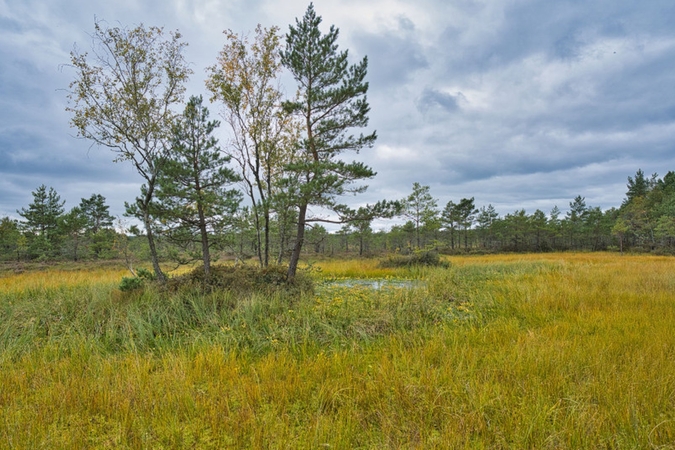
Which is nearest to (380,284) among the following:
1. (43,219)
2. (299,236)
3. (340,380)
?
(299,236)

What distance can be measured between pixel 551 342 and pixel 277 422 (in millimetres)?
4024

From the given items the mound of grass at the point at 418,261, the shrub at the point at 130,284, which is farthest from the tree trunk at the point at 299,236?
the mound of grass at the point at 418,261

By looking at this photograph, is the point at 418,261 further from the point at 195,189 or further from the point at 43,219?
the point at 43,219

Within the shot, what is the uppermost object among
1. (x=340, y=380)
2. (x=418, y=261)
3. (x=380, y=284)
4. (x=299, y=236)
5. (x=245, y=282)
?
(x=299, y=236)

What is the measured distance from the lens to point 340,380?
124 inches

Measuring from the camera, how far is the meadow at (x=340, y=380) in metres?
2.27

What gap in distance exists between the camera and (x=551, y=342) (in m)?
3.94

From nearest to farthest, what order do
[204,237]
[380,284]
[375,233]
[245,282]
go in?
[245,282]
[204,237]
[380,284]
[375,233]

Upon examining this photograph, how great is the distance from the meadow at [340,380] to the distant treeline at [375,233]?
3577mm

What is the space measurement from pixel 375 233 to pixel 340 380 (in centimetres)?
5313

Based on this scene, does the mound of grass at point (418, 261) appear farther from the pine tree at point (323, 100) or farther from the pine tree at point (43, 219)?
the pine tree at point (43, 219)

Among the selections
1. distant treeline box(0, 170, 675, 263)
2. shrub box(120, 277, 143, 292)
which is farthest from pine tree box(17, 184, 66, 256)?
shrub box(120, 277, 143, 292)

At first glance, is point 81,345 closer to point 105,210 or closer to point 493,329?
point 493,329

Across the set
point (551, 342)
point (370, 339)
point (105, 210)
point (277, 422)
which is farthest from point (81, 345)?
point (105, 210)
